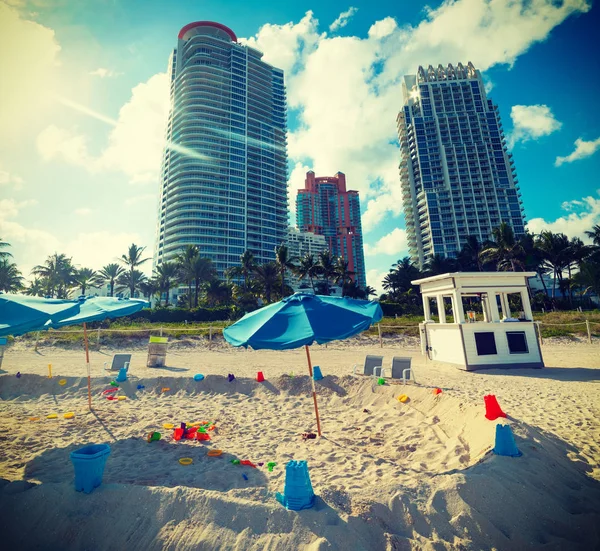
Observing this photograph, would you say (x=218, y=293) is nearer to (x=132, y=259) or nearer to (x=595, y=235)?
(x=132, y=259)

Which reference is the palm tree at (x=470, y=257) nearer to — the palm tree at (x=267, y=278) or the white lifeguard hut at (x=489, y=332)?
the palm tree at (x=267, y=278)

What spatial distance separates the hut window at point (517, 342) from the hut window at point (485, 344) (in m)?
0.64

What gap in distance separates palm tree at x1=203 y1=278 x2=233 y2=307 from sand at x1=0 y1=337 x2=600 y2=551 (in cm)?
3680

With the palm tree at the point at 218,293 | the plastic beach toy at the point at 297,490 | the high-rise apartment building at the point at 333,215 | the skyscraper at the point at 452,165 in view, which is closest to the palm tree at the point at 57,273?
the palm tree at the point at 218,293

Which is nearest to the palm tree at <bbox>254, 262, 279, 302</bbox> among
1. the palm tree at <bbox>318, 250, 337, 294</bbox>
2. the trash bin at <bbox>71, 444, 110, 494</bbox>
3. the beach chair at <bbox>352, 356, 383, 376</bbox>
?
the palm tree at <bbox>318, 250, 337, 294</bbox>

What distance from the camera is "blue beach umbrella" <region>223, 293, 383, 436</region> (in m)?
4.23

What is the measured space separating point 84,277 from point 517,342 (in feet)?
212

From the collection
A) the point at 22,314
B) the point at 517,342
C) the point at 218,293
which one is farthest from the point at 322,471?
the point at 218,293

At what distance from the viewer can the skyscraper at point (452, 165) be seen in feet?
313

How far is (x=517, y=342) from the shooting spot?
11703 mm

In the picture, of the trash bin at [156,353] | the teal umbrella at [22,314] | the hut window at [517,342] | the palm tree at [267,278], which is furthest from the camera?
the palm tree at [267,278]

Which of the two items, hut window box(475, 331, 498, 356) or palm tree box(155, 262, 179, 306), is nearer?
hut window box(475, 331, 498, 356)

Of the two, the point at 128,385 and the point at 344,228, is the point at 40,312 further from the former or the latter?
the point at 344,228

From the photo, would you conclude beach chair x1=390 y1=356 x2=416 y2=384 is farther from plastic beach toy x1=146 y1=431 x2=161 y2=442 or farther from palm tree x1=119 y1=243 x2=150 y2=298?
palm tree x1=119 y1=243 x2=150 y2=298
